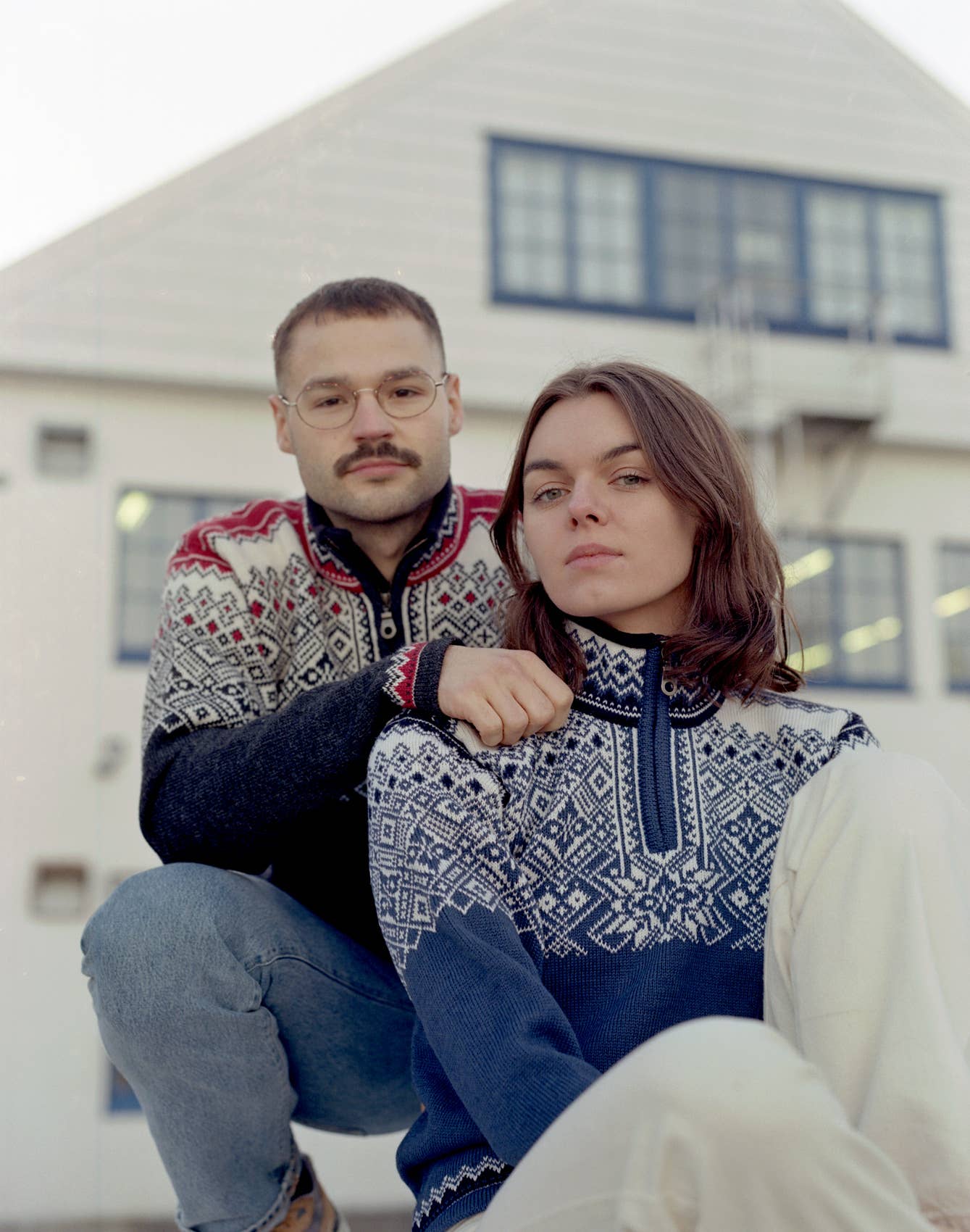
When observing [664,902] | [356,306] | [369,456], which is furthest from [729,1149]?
[356,306]

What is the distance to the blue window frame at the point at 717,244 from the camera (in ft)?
21.0

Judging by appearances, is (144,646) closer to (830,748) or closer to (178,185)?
(178,185)

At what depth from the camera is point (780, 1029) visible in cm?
111

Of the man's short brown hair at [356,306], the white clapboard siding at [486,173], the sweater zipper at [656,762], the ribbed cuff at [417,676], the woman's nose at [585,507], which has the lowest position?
the sweater zipper at [656,762]

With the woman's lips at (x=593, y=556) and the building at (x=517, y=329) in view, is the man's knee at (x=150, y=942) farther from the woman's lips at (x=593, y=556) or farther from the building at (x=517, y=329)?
the building at (x=517, y=329)

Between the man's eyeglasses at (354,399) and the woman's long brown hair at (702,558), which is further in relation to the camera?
the man's eyeglasses at (354,399)

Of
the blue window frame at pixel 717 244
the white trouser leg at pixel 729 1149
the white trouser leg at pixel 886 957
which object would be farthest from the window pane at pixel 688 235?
the white trouser leg at pixel 729 1149

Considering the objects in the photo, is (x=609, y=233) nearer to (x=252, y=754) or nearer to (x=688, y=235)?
(x=688, y=235)

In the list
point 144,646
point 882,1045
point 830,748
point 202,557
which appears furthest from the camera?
point 144,646

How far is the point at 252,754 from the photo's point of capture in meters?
1.44

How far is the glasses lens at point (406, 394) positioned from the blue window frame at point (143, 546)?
425cm

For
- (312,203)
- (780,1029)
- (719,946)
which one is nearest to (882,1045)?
(780,1029)

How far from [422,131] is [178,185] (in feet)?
5.54

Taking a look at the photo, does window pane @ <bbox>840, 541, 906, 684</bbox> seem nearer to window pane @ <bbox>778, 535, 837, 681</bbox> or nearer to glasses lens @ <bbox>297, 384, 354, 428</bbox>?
window pane @ <bbox>778, 535, 837, 681</bbox>
